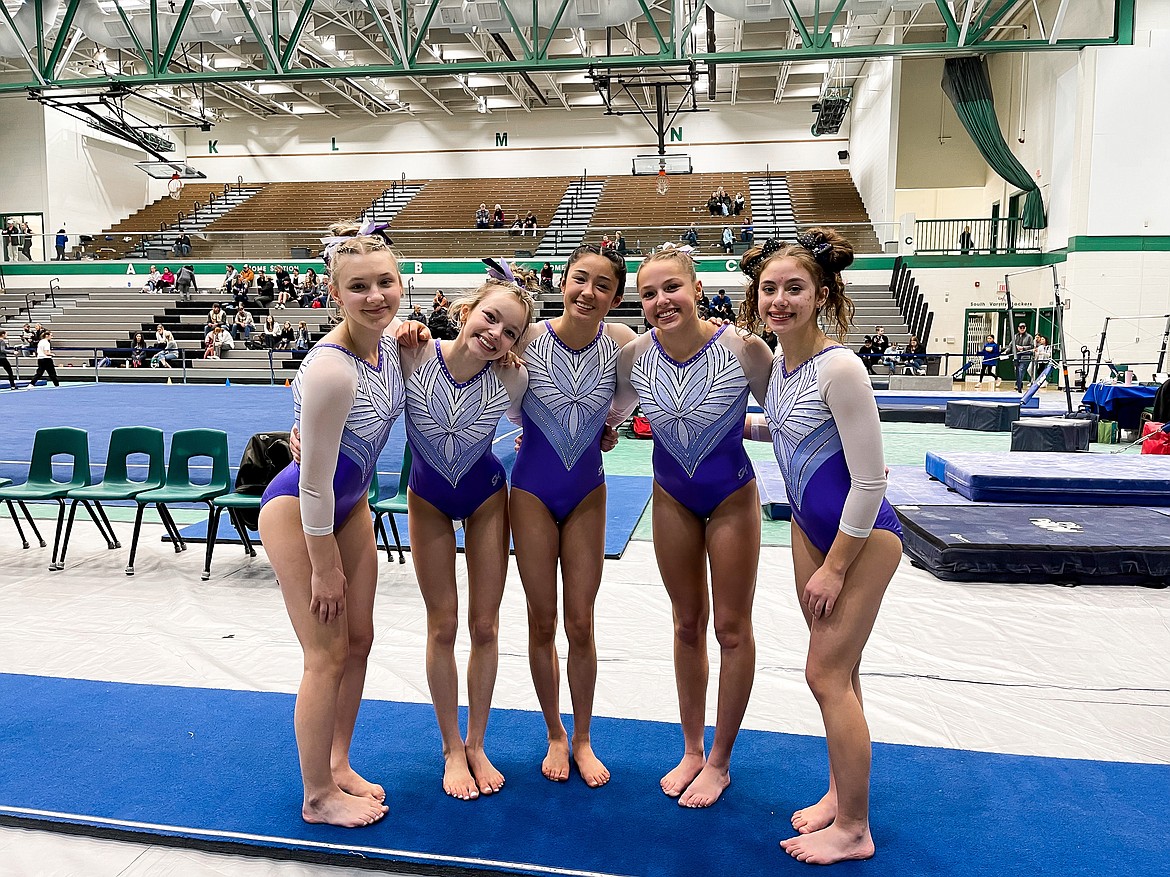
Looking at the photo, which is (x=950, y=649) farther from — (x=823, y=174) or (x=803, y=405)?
(x=823, y=174)

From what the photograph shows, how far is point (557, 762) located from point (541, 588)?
59cm

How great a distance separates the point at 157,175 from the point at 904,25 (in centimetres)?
2134

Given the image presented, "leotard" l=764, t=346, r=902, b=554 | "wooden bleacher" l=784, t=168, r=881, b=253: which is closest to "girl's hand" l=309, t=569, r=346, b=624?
"leotard" l=764, t=346, r=902, b=554

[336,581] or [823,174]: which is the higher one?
[823,174]

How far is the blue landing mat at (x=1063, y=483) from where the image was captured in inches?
249

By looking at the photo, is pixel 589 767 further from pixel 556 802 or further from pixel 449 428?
pixel 449 428

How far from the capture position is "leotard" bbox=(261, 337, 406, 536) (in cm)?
234

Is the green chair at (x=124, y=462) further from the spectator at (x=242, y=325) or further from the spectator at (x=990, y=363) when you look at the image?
the spectator at (x=990, y=363)

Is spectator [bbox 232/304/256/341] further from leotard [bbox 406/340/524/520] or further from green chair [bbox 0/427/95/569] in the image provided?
leotard [bbox 406/340/524/520]

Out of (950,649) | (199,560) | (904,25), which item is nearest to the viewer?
(950,649)

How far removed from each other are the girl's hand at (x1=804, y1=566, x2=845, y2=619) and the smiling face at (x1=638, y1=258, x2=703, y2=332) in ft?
2.78

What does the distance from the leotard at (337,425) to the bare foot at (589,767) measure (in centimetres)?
111

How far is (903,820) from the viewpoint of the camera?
2572 millimetres

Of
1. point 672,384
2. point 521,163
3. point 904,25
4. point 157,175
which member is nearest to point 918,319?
point 904,25
